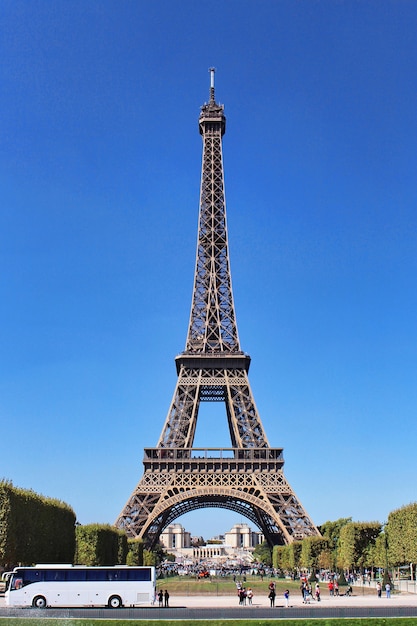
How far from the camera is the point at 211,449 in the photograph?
81.1m

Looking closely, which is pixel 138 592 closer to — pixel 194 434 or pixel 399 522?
pixel 399 522

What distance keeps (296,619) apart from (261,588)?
1096 inches

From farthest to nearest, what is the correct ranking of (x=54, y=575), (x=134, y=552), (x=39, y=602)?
(x=134, y=552) → (x=54, y=575) → (x=39, y=602)

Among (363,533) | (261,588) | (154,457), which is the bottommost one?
(261,588)

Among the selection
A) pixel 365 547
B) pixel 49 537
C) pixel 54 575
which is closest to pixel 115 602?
pixel 54 575

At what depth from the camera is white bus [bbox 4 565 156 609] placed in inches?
1499

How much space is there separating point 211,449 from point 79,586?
42.9m

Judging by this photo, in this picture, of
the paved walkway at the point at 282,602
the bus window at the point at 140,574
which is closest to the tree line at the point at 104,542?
the bus window at the point at 140,574

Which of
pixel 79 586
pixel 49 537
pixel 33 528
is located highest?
pixel 33 528

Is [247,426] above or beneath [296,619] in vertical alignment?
above

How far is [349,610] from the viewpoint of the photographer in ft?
110

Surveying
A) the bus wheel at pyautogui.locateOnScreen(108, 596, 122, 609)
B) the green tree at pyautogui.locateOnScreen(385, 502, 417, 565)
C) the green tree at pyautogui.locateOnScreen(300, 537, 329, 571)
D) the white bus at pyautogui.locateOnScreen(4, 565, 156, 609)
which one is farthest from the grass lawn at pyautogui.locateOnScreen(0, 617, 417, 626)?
the green tree at pyautogui.locateOnScreen(300, 537, 329, 571)

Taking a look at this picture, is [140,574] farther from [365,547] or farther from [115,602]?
[365,547]

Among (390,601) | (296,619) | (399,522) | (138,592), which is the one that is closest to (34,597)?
(138,592)
